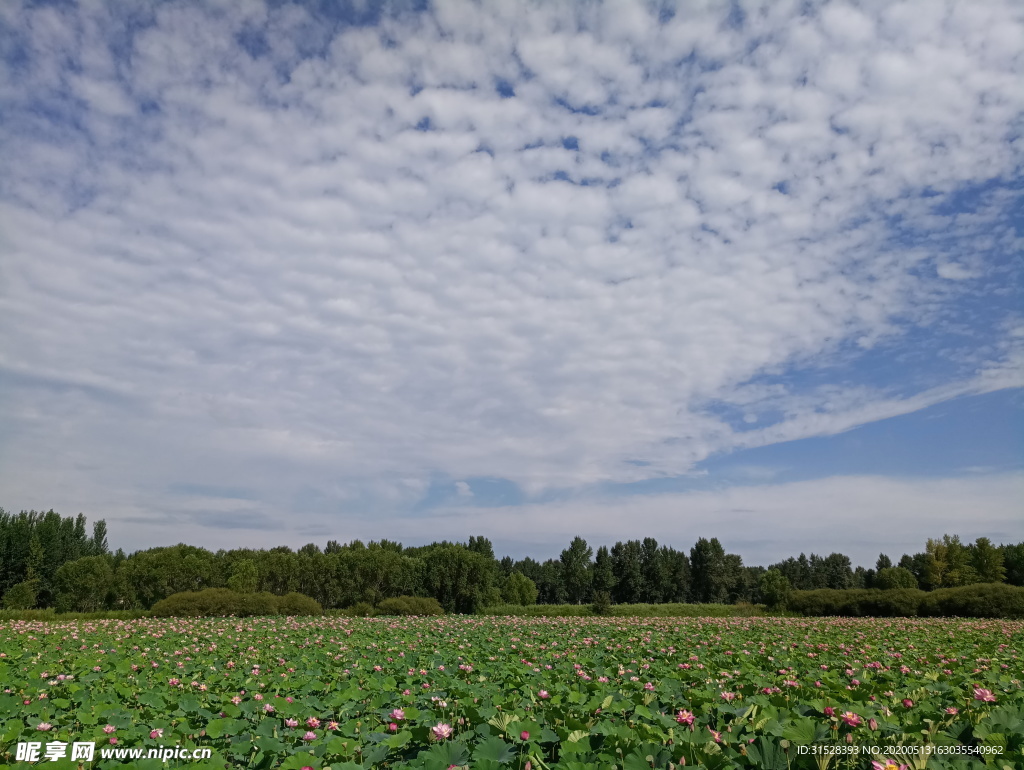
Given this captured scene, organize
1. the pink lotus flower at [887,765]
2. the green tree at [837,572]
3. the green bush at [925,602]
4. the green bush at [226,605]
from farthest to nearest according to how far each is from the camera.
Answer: the green tree at [837,572] < the green bush at [925,602] < the green bush at [226,605] < the pink lotus flower at [887,765]

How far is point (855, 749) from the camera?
3.62 metres

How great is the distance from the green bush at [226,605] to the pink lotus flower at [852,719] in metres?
28.1

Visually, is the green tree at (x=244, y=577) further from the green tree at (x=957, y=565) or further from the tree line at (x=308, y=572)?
the green tree at (x=957, y=565)

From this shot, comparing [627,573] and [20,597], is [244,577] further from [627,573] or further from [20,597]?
[627,573]

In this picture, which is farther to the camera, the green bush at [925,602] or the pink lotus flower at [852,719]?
the green bush at [925,602]

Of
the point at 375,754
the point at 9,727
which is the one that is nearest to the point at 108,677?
the point at 9,727

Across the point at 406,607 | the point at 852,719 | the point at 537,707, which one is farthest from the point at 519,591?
the point at 852,719

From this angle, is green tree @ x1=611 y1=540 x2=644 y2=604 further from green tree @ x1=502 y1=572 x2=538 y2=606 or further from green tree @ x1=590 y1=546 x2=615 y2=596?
green tree @ x1=502 y1=572 x2=538 y2=606

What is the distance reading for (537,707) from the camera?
17.6ft

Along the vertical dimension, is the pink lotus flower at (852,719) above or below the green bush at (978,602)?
above

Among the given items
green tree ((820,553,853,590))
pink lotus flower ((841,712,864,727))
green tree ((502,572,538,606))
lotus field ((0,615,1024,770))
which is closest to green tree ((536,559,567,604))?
green tree ((502,572,538,606))

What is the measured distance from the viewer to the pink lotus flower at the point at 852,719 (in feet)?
13.2

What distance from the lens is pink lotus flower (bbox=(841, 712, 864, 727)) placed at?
159 inches

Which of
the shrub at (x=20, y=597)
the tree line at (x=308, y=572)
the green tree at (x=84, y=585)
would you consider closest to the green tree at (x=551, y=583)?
the tree line at (x=308, y=572)
